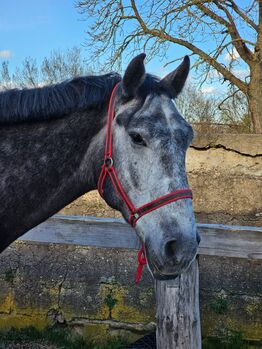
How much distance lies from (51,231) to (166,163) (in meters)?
1.81

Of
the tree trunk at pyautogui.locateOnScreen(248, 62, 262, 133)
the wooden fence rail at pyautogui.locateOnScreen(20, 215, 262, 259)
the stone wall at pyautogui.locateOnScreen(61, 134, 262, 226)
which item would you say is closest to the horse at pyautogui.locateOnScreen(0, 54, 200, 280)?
the wooden fence rail at pyautogui.locateOnScreen(20, 215, 262, 259)

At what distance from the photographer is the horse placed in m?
1.83

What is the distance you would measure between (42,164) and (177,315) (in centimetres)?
127

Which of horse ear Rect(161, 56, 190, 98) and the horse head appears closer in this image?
the horse head

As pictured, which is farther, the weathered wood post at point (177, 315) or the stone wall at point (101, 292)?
the stone wall at point (101, 292)

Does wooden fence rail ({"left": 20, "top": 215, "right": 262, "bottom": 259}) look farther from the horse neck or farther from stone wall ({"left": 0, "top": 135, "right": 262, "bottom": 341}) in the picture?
the horse neck

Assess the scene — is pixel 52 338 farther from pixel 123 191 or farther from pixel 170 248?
pixel 170 248

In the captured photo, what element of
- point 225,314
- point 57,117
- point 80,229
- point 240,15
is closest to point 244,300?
point 225,314

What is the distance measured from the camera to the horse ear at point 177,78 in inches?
79.5

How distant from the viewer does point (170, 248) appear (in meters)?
1.67

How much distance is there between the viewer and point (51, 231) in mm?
3291

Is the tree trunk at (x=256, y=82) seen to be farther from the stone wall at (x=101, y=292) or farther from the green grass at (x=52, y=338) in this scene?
the green grass at (x=52, y=338)

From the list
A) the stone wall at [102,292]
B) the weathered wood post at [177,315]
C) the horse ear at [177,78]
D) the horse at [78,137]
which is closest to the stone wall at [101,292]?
the stone wall at [102,292]

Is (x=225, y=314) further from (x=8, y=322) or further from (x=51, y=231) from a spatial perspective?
(x=8, y=322)
